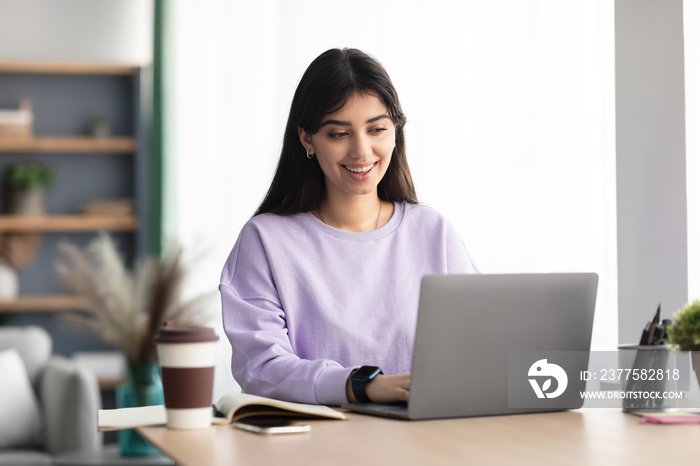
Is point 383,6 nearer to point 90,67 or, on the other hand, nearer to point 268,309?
point 268,309

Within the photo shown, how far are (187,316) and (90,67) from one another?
2.20 metres

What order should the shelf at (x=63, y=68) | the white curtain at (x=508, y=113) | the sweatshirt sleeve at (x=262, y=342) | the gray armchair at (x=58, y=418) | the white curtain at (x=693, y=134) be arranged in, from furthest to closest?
1. the shelf at (x=63, y=68)
2. the gray armchair at (x=58, y=418)
3. the white curtain at (x=508, y=113)
4. the white curtain at (x=693, y=134)
5. the sweatshirt sleeve at (x=262, y=342)

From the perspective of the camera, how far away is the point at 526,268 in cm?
227

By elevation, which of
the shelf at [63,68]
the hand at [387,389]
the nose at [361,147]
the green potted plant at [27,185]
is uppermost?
the shelf at [63,68]

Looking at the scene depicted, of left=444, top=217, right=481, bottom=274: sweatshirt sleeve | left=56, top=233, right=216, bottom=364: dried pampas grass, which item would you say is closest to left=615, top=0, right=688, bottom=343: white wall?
left=444, top=217, right=481, bottom=274: sweatshirt sleeve

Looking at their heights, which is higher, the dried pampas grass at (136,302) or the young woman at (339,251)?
the young woman at (339,251)

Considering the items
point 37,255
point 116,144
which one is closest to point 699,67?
point 116,144

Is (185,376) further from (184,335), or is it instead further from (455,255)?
(455,255)

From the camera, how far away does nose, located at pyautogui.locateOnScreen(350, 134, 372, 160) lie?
171 cm

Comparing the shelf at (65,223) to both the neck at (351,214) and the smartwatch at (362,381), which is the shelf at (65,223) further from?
the smartwatch at (362,381)

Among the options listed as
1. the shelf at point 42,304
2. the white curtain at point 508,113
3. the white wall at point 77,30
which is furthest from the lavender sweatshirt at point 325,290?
the white wall at point 77,30

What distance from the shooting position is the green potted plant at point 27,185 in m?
5.02

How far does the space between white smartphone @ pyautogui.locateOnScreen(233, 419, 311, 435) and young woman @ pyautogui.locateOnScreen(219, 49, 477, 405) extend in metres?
0.33

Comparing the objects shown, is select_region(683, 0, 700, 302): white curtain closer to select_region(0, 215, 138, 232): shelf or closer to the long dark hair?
the long dark hair
